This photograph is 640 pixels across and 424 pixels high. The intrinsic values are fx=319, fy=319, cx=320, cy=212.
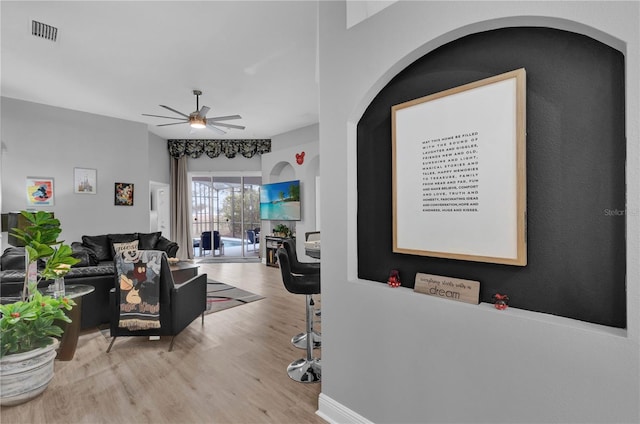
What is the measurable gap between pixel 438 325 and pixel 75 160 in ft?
22.5

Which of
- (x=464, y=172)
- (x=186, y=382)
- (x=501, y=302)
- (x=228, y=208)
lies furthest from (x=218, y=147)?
(x=501, y=302)

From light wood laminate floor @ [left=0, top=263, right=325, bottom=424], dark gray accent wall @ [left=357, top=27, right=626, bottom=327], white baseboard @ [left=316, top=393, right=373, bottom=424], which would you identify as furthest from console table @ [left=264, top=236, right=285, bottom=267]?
dark gray accent wall @ [left=357, top=27, right=626, bottom=327]

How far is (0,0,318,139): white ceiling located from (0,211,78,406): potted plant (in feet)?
6.76

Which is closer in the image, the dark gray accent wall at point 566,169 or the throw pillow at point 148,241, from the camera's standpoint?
the dark gray accent wall at point 566,169

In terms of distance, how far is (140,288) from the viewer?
2.83 metres

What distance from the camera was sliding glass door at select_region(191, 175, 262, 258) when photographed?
862 cm

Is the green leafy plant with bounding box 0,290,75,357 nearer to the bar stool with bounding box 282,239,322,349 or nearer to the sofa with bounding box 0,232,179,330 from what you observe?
the sofa with bounding box 0,232,179,330

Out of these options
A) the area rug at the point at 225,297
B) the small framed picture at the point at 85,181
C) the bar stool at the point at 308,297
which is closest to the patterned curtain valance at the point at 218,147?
the small framed picture at the point at 85,181

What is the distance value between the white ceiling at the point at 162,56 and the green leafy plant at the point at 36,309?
2049mm

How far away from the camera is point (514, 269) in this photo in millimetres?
1301

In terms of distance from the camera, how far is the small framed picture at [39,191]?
17.5 feet

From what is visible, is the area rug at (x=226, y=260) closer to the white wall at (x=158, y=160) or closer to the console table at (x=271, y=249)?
the console table at (x=271, y=249)

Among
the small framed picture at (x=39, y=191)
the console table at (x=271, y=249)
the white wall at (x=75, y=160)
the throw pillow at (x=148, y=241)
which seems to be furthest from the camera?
the console table at (x=271, y=249)

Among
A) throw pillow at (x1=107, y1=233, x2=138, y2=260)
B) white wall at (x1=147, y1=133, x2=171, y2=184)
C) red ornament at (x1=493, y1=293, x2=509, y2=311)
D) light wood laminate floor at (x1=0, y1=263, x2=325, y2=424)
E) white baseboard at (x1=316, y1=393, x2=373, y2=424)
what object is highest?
white wall at (x1=147, y1=133, x2=171, y2=184)
